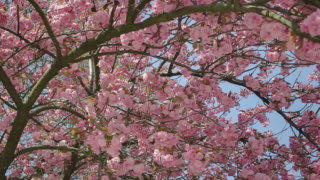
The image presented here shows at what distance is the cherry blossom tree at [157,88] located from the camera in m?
3.31

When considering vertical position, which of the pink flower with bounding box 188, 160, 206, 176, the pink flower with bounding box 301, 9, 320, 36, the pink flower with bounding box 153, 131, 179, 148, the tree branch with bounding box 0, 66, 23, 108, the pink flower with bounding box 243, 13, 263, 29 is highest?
the tree branch with bounding box 0, 66, 23, 108

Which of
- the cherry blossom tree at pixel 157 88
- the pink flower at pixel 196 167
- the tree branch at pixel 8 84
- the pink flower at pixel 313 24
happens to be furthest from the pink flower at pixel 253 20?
the tree branch at pixel 8 84

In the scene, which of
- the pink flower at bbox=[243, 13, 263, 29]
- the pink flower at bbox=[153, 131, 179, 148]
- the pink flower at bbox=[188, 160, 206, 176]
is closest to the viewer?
the pink flower at bbox=[243, 13, 263, 29]

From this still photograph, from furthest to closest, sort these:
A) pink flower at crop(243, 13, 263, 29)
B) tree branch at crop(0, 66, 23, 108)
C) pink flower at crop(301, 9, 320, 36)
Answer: tree branch at crop(0, 66, 23, 108) → pink flower at crop(243, 13, 263, 29) → pink flower at crop(301, 9, 320, 36)

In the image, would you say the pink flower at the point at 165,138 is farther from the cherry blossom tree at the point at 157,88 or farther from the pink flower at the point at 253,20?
the pink flower at the point at 253,20

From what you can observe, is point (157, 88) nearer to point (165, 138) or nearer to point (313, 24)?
point (165, 138)

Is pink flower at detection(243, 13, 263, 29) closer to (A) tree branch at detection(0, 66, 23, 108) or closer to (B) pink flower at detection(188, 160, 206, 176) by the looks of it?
(B) pink flower at detection(188, 160, 206, 176)

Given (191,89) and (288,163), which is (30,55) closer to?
(191,89)

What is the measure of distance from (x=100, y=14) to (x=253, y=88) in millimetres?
2917

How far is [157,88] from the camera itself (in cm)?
427

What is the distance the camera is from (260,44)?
186 inches

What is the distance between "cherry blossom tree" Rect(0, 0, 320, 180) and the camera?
10.8 feet

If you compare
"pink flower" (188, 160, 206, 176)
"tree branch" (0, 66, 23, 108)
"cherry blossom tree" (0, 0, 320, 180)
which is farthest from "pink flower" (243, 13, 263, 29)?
"tree branch" (0, 66, 23, 108)

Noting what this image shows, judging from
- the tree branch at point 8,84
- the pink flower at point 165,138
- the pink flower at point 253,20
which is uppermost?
the tree branch at point 8,84
